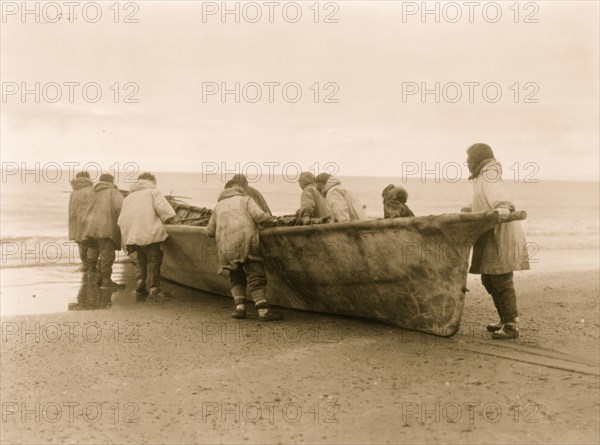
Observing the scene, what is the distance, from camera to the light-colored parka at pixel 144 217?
8633 mm

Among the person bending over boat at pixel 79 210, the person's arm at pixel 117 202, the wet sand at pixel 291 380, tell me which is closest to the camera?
the wet sand at pixel 291 380

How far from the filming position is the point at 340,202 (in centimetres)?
743

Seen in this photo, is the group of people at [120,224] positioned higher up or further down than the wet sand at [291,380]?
higher up

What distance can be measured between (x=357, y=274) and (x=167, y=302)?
3114mm

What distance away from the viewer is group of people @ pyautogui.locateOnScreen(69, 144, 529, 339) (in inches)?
237

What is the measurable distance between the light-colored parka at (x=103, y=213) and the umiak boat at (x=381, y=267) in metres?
3.24

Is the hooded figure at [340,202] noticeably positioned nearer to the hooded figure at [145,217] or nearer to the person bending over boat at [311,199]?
the person bending over boat at [311,199]

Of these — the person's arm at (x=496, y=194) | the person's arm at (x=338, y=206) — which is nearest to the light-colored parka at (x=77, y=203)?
the person's arm at (x=338, y=206)

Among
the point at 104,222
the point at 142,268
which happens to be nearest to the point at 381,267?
the point at 142,268

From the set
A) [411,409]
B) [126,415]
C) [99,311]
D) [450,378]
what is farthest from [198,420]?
[99,311]

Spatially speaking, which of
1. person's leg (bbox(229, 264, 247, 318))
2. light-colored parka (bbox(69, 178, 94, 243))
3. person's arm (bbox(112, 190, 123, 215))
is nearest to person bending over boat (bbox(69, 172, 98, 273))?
light-colored parka (bbox(69, 178, 94, 243))

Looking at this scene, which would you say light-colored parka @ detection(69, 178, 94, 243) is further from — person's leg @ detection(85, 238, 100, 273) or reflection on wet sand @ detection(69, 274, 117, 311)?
reflection on wet sand @ detection(69, 274, 117, 311)

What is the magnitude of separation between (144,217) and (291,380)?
4249mm

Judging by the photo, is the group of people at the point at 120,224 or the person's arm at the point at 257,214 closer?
the person's arm at the point at 257,214
